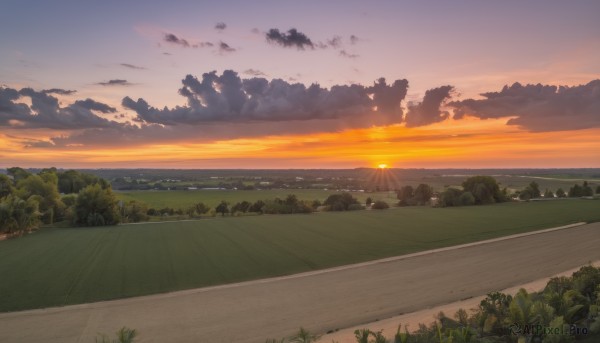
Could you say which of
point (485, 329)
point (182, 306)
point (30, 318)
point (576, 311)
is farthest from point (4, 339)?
point (576, 311)

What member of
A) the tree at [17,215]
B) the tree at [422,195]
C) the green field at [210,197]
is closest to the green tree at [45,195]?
the tree at [17,215]

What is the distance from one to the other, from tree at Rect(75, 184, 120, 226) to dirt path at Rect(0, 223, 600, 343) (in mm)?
40530

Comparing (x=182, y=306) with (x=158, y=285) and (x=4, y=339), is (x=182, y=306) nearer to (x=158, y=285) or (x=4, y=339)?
(x=158, y=285)

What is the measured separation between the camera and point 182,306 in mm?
20094

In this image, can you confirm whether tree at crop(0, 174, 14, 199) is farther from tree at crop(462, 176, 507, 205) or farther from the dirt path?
tree at crop(462, 176, 507, 205)

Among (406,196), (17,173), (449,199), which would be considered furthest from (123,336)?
(17,173)

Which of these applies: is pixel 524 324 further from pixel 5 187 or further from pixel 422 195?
pixel 422 195

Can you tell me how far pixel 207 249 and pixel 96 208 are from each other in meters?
31.4

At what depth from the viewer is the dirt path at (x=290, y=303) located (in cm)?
1712

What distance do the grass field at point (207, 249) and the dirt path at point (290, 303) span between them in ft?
7.04

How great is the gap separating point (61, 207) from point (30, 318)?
1952 inches

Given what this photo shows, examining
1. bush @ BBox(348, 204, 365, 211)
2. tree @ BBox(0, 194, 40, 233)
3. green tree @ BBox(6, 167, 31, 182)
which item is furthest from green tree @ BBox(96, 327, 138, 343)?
green tree @ BBox(6, 167, 31, 182)

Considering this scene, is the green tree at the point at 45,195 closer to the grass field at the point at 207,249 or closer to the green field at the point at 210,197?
the grass field at the point at 207,249

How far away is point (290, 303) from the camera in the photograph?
801 inches
